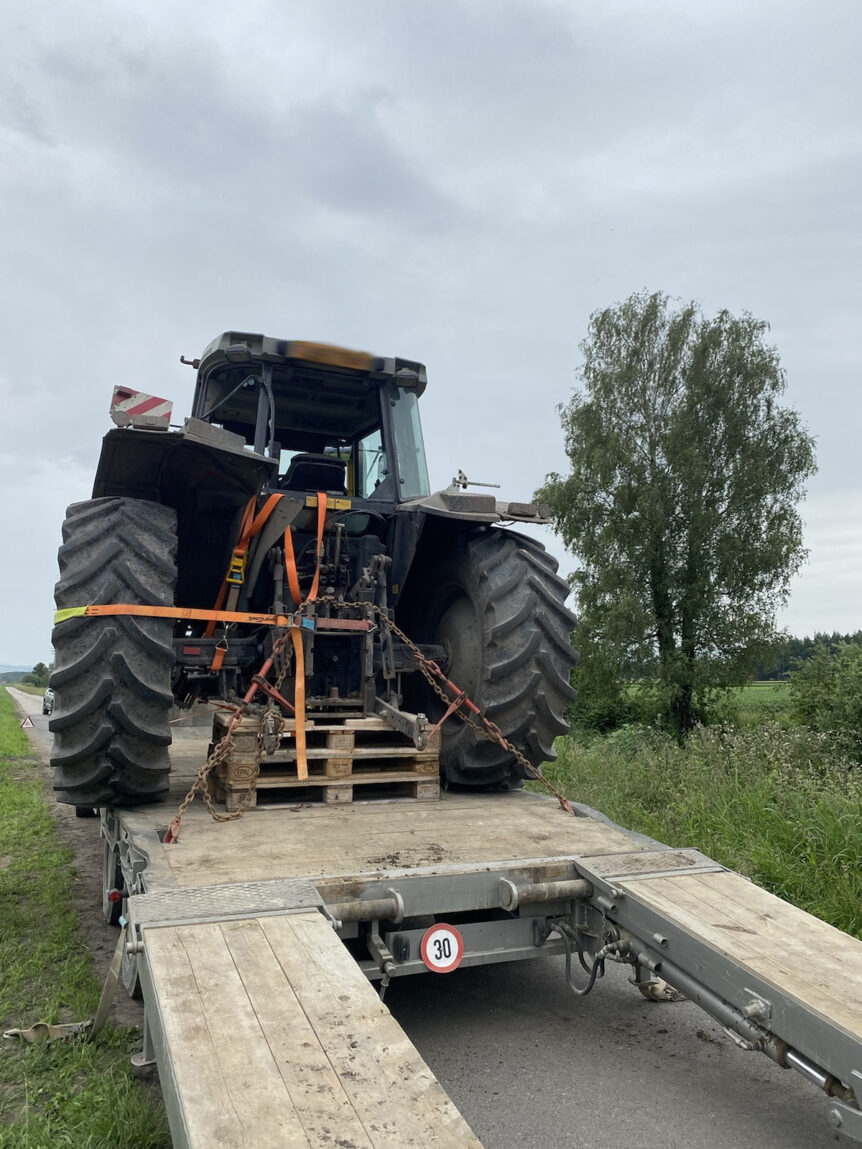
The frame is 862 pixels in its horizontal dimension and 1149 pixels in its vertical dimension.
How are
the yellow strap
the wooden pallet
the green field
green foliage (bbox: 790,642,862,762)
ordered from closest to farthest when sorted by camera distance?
the yellow strap → the wooden pallet → green foliage (bbox: 790,642,862,762) → the green field

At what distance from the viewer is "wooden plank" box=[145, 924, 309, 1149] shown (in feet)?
5.34

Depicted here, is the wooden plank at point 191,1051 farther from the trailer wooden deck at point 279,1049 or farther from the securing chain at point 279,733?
the securing chain at point 279,733

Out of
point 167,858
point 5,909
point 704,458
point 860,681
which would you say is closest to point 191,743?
point 5,909

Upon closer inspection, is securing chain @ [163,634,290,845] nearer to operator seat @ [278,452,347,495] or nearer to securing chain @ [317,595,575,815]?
securing chain @ [317,595,575,815]

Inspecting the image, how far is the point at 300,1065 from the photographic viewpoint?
183cm

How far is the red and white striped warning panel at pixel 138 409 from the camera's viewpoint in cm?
374

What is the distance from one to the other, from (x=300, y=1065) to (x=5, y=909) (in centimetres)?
335

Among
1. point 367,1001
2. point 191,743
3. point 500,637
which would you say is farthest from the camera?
point 191,743

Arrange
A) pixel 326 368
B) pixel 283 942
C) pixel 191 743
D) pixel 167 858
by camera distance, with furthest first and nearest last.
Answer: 1. pixel 191 743
2. pixel 326 368
3. pixel 167 858
4. pixel 283 942

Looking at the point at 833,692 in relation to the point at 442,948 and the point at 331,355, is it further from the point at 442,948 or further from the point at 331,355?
the point at 442,948

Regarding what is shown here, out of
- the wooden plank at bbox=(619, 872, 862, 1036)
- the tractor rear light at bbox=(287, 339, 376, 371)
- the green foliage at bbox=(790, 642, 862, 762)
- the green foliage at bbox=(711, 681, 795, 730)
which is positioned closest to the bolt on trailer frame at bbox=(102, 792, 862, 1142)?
the wooden plank at bbox=(619, 872, 862, 1036)

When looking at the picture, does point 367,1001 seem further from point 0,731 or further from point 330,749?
point 0,731

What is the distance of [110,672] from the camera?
142 inches

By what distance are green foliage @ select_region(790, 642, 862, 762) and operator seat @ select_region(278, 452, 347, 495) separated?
24.5 ft
